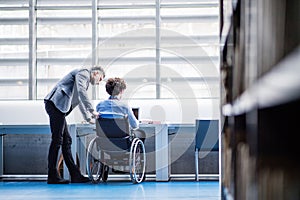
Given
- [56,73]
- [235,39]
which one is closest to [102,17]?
[56,73]

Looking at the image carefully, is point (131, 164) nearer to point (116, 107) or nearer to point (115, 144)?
point (115, 144)

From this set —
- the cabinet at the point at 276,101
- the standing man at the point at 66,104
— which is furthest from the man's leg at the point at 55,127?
the cabinet at the point at 276,101

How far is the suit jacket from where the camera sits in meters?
6.37

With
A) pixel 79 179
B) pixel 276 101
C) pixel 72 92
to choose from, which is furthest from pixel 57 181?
pixel 276 101

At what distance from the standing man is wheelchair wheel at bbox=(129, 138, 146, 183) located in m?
0.56

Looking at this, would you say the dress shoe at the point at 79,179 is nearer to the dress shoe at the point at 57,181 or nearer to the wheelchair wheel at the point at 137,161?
the dress shoe at the point at 57,181

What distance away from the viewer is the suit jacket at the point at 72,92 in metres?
6.37

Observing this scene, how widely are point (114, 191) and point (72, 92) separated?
129cm

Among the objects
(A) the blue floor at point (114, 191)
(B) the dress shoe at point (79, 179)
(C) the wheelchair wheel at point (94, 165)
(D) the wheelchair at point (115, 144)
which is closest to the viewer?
(A) the blue floor at point (114, 191)

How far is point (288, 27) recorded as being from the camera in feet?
2.23

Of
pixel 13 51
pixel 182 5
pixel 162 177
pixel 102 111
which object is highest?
pixel 182 5

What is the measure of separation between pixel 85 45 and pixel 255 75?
833cm

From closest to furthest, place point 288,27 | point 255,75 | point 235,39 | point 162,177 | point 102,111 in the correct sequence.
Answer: point 288,27 → point 255,75 → point 235,39 → point 102,111 → point 162,177

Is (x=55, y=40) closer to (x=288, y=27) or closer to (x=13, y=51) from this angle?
(x=13, y=51)
